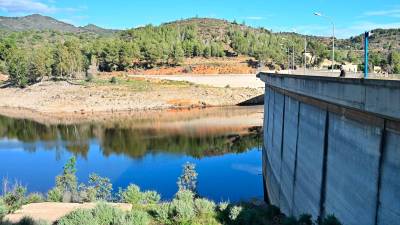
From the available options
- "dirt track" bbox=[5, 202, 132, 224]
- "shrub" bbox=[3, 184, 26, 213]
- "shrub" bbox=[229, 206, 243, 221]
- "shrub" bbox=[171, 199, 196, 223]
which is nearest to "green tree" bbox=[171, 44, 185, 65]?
"shrub" bbox=[3, 184, 26, 213]

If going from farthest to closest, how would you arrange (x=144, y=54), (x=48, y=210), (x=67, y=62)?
1. (x=144, y=54)
2. (x=67, y=62)
3. (x=48, y=210)

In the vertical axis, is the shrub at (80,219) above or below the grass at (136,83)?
above

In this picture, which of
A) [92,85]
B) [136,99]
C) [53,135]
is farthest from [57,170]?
[92,85]

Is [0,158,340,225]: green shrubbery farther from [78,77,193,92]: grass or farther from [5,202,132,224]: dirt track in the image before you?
[78,77,193,92]: grass

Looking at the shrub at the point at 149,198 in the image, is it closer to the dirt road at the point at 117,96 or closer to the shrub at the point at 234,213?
the shrub at the point at 234,213

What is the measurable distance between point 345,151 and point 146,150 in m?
38.8

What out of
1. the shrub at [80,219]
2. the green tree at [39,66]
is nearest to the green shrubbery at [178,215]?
the shrub at [80,219]

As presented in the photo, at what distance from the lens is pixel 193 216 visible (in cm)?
1578

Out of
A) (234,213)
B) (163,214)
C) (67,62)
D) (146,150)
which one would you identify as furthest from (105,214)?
(67,62)

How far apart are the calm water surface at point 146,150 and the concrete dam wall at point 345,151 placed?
12328 mm

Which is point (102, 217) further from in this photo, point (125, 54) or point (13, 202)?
point (125, 54)

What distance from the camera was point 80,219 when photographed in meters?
13.2

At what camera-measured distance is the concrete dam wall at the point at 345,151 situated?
442 inches

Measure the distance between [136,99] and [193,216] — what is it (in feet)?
252
